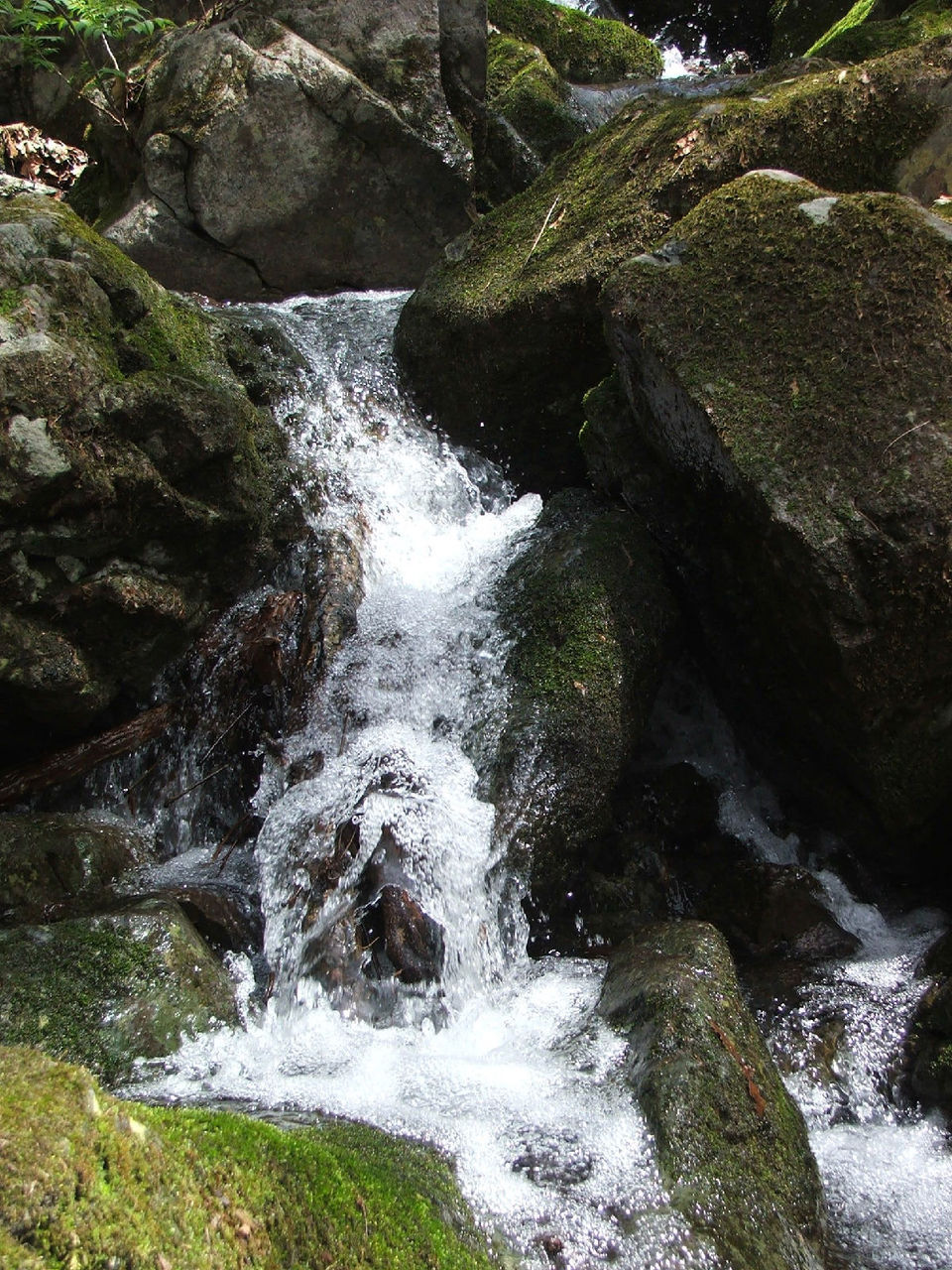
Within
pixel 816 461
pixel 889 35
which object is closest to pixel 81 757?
pixel 816 461

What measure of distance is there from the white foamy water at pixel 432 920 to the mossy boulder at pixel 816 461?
4.22 feet

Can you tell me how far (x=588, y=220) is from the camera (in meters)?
5.87

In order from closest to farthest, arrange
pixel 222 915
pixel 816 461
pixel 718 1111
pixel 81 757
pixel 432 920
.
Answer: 1. pixel 718 1111
2. pixel 432 920
3. pixel 222 915
4. pixel 816 461
5. pixel 81 757

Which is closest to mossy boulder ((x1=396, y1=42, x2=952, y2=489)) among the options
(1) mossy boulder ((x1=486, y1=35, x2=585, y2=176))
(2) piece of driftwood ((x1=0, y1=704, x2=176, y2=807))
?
(2) piece of driftwood ((x1=0, y1=704, x2=176, y2=807))

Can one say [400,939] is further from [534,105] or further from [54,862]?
[534,105]

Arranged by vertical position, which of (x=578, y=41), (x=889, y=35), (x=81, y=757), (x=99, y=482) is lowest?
(x=81, y=757)

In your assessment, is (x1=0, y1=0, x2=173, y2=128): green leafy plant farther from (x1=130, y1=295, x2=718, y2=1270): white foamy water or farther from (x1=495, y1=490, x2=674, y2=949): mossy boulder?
(x1=495, y1=490, x2=674, y2=949): mossy boulder

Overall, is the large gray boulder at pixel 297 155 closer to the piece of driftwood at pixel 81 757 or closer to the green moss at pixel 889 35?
the green moss at pixel 889 35

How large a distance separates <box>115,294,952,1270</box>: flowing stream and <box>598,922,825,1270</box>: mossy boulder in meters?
0.08

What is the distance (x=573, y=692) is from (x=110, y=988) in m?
2.28

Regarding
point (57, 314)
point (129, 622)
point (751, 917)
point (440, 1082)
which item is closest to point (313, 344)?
point (57, 314)

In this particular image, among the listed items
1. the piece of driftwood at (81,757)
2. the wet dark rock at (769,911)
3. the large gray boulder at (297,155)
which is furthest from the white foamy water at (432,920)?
the large gray boulder at (297,155)

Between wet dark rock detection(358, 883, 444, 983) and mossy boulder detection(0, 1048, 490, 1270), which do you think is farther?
wet dark rock detection(358, 883, 444, 983)

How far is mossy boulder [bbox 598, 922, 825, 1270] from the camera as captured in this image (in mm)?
2297
